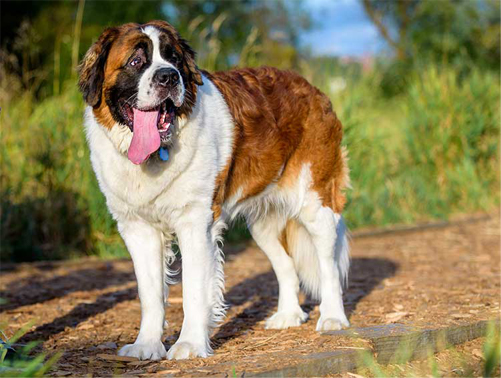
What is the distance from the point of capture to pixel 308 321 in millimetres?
5379

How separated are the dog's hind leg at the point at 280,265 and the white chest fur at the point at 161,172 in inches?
43.9

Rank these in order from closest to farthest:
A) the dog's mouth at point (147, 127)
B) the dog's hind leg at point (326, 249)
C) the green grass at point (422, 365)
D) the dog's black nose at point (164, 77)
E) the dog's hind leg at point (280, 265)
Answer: the green grass at point (422, 365) → the dog's black nose at point (164, 77) → the dog's mouth at point (147, 127) → the dog's hind leg at point (326, 249) → the dog's hind leg at point (280, 265)

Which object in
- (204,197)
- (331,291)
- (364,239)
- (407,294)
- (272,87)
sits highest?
(272,87)

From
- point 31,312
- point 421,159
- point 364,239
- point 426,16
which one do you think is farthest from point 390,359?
point 426,16

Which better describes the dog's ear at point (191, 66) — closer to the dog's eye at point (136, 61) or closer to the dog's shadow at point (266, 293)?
the dog's eye at point (136, 61)

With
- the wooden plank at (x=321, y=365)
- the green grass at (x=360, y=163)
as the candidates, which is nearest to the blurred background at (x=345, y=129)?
the green grass at (x=360, y=163)

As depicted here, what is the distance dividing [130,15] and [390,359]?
16570mm

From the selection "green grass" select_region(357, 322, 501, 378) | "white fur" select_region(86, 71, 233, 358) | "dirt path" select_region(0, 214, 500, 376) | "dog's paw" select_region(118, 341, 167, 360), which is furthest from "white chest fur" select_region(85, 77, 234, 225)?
"green grass" select_region(357, 322, 501, 378)

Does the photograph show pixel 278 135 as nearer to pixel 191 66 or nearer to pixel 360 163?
pixel 191 66

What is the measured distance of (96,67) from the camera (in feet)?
14.1

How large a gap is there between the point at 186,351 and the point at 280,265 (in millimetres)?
1448

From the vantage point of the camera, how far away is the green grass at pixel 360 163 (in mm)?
8008

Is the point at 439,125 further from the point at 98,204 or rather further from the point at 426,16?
the point at 426,16

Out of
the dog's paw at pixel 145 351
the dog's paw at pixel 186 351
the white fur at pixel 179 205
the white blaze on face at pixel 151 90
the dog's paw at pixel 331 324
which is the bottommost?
the dog's paw at pixel 331 324
